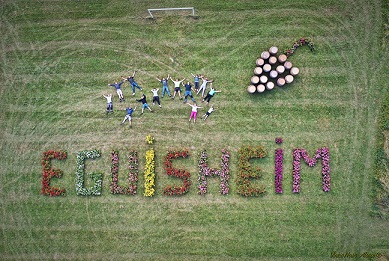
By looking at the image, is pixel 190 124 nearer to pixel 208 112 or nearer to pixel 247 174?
pixel 208 112

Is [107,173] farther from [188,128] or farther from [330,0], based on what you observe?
[330,0]

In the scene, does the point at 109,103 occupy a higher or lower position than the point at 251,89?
lower

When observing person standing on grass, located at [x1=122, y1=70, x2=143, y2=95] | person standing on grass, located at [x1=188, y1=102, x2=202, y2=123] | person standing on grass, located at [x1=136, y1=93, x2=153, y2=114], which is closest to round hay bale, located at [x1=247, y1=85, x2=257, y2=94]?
person standing on grass, located at [x1=188, y1=102, x2=202, y2=123]

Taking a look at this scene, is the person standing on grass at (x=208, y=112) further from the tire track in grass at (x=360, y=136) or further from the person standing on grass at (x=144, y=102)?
the tire track in grass at (x=360, y=136)

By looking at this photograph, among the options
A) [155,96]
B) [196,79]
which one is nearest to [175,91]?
[155,96]

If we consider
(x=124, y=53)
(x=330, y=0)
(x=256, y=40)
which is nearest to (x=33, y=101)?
(x=124, y=53)
